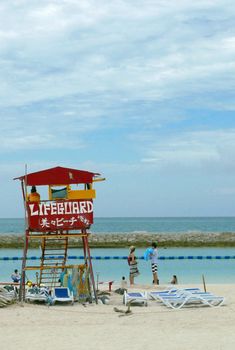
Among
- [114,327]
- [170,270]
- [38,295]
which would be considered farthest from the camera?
[170,270]

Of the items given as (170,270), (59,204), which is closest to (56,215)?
(59,204)

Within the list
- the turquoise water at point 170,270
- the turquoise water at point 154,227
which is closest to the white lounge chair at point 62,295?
the turquoise water at point 170,270

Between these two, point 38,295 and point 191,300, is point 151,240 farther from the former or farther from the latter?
point 191,300

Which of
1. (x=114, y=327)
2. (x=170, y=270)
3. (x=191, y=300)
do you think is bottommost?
(x=170, y=270)

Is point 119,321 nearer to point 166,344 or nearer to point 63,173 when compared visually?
point 166,344

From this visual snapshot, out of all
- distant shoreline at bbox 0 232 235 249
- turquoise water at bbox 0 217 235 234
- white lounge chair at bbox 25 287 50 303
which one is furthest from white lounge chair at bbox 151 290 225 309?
turquoise water at bbox 0 217 235 234

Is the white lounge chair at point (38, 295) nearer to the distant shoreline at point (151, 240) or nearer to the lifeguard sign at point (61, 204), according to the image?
the lifeguard sign at point (61, 204)

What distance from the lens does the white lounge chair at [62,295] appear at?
1567 cm

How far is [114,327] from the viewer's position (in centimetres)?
1284

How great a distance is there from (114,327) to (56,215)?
13.9ft

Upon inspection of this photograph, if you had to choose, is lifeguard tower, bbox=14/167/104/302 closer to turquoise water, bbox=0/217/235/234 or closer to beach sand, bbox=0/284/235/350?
beach sand, bbox=0/284/235/350

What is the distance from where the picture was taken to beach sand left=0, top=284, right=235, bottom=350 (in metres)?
11.2

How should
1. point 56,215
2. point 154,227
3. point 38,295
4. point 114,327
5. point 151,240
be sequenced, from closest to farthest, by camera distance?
point 114,327 → point 38,295 → point 56,215 → point 151,240 → point 154,227

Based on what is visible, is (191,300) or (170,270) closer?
(191,300)
